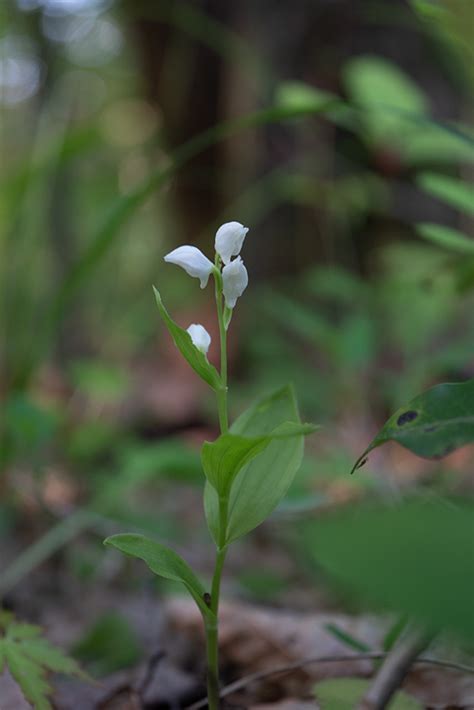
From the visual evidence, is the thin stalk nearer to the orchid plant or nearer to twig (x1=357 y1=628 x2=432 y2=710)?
the orchid plant

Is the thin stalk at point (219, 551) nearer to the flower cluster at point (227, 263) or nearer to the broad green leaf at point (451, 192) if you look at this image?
the flower cluster at point (227, 263)

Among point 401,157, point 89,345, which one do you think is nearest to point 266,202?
point 401,157

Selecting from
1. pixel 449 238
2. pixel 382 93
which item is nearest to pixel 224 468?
pixel 449 238

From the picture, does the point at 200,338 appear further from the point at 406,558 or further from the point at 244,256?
the point at 244,256

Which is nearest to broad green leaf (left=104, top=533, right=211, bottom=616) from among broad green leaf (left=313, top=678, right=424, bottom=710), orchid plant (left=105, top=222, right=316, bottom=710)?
orchid plant (left=105, top=222, right=316, bottom=710)

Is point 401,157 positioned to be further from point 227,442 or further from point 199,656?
point 227,442

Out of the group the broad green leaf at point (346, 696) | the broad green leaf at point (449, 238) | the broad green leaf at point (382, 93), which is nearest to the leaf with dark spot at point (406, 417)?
the broad green leaf at point (346, 696)
